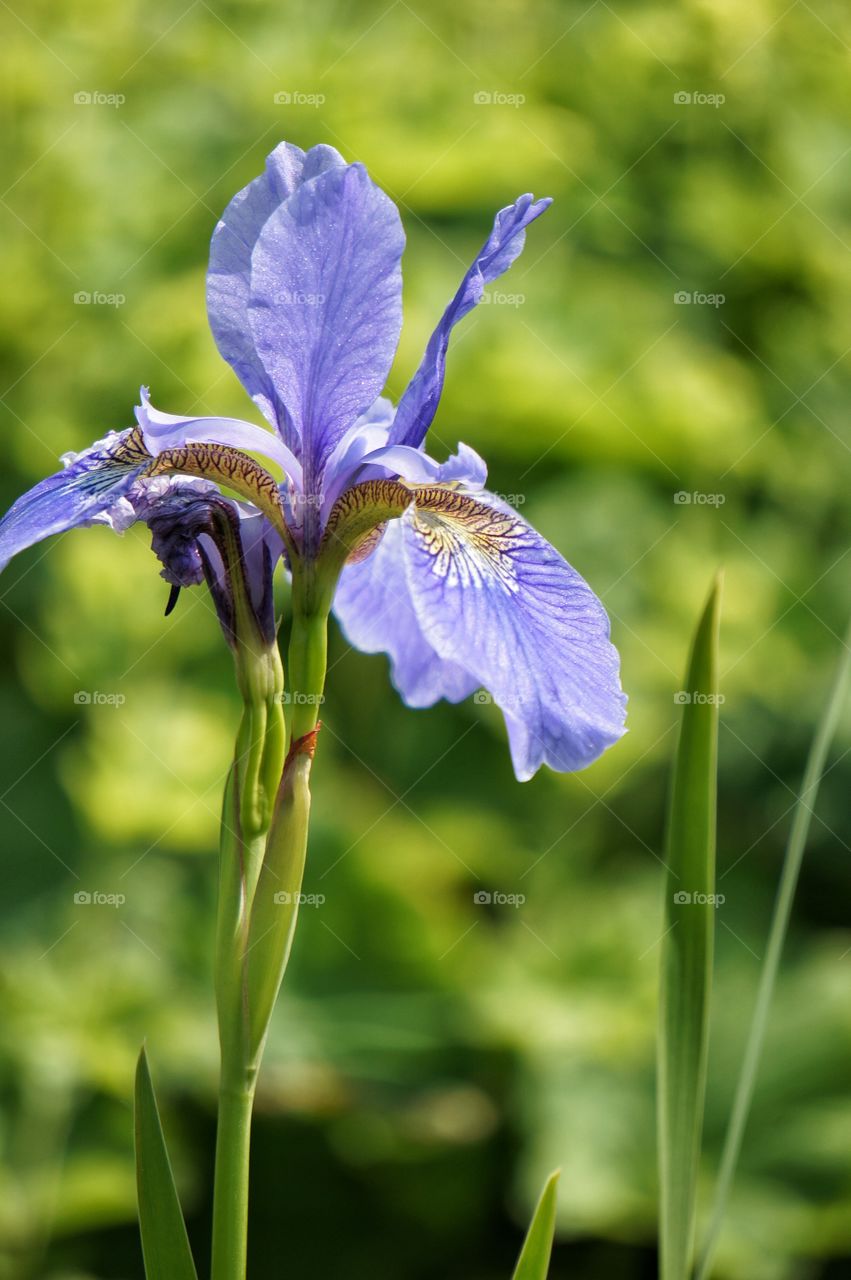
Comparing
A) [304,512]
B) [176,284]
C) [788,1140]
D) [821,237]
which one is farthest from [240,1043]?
[821,237]

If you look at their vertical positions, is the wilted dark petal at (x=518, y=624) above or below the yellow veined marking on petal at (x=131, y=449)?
below

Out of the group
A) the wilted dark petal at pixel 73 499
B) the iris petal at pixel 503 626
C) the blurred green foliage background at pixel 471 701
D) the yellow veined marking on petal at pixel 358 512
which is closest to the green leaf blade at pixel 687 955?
the iris petal at pixel 503 626

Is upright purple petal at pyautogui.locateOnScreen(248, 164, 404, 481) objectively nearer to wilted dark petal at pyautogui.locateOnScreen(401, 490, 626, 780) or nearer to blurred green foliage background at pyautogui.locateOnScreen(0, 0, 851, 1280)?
wilted dark petal at pyautogui.locateOnScreen(401, 490, 626, 780)

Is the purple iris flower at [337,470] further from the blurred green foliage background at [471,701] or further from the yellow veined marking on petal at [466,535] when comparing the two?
the blurred green foliage background at [471,701]

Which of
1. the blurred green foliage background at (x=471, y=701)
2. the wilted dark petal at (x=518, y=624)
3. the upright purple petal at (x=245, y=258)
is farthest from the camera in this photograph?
the blurred green foliage background at (x=471, y=701)

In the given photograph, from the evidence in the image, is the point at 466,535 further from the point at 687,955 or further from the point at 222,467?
the point at 687,955

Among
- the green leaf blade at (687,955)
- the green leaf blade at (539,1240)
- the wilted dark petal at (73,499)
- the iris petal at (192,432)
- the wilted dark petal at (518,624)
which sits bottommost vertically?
the green leaf blade at (539,1240)

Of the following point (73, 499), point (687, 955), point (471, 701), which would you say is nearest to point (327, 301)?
point (73, 499)

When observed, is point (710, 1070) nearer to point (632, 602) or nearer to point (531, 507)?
point (632, 602)
